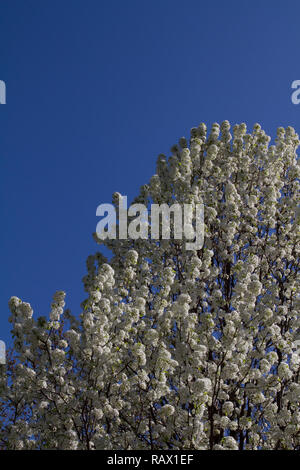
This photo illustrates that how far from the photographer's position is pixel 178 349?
9711 mm

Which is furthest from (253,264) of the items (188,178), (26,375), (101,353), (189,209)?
(26,375)

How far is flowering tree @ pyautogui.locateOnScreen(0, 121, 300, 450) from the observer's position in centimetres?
873

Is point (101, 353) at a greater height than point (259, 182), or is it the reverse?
point (259, 182)

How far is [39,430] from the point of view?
910 centimetres

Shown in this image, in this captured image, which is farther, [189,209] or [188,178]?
[188,178]

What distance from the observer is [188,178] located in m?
13.0

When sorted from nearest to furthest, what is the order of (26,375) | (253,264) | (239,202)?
(26,375) < (253,264) < (239,202)

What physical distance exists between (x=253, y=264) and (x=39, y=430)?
563 centimetres

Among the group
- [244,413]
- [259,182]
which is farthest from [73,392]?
[259,182]

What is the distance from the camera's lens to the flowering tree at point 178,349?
8.73 meters

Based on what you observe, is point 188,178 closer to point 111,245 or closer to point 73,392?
point 111,245
